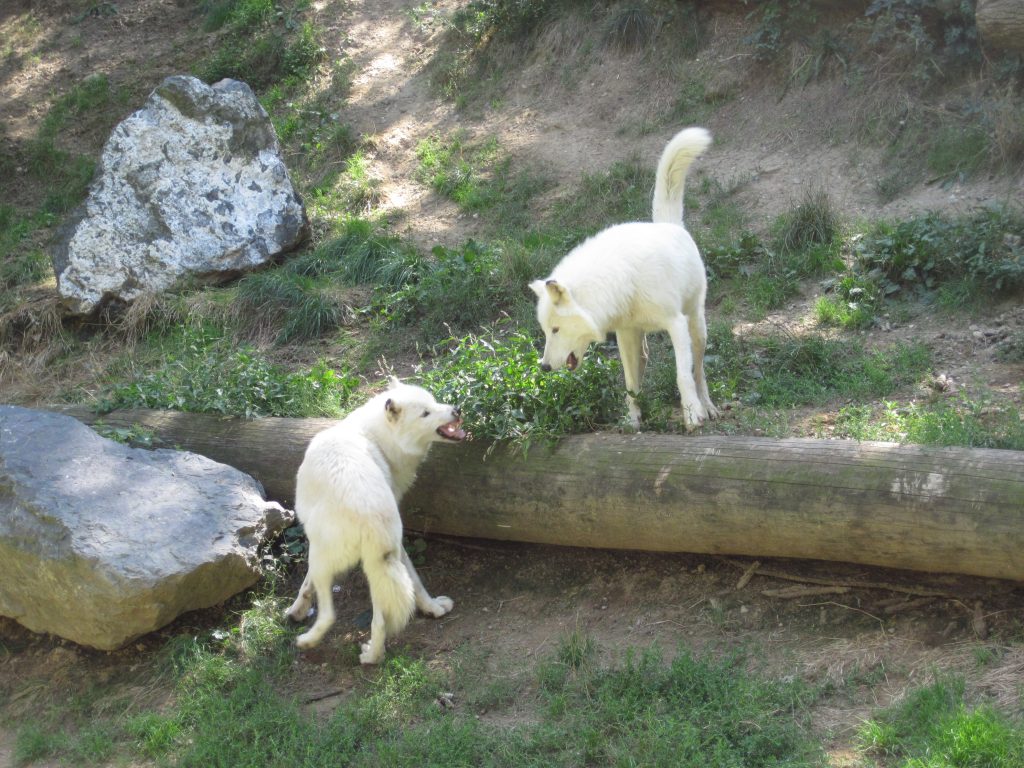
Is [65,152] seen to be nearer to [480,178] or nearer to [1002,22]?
[480,178]

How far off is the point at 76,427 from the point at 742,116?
24.5 feet

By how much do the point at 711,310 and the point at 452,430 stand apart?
11.8 ft

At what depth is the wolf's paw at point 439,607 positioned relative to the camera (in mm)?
5395

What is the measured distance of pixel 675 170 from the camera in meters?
6.77

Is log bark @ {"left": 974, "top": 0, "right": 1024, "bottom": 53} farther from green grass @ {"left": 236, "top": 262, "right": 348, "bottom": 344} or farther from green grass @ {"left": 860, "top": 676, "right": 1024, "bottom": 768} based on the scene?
green grass @ {"left": 860, "top": 676, "right": 1024, "bottom": 768}

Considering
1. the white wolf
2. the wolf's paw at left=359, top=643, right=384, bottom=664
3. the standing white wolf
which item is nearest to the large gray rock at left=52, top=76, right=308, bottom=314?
the standing white wolf

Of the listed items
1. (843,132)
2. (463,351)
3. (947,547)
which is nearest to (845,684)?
(947,547)

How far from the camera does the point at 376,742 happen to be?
4.36 m

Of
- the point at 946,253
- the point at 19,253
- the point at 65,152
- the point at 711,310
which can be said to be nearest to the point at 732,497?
the point at 711,310

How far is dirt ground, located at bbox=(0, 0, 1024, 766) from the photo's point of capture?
451 centimetres

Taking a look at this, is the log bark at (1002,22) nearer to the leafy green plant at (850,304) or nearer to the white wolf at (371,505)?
the leafy green plant at (850,304)

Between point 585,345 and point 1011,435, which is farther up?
point 585,345

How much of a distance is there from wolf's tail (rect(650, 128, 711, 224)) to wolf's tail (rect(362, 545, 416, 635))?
10.7 ft

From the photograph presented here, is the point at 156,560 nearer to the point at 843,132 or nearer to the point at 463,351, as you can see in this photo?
the point at 463,351
